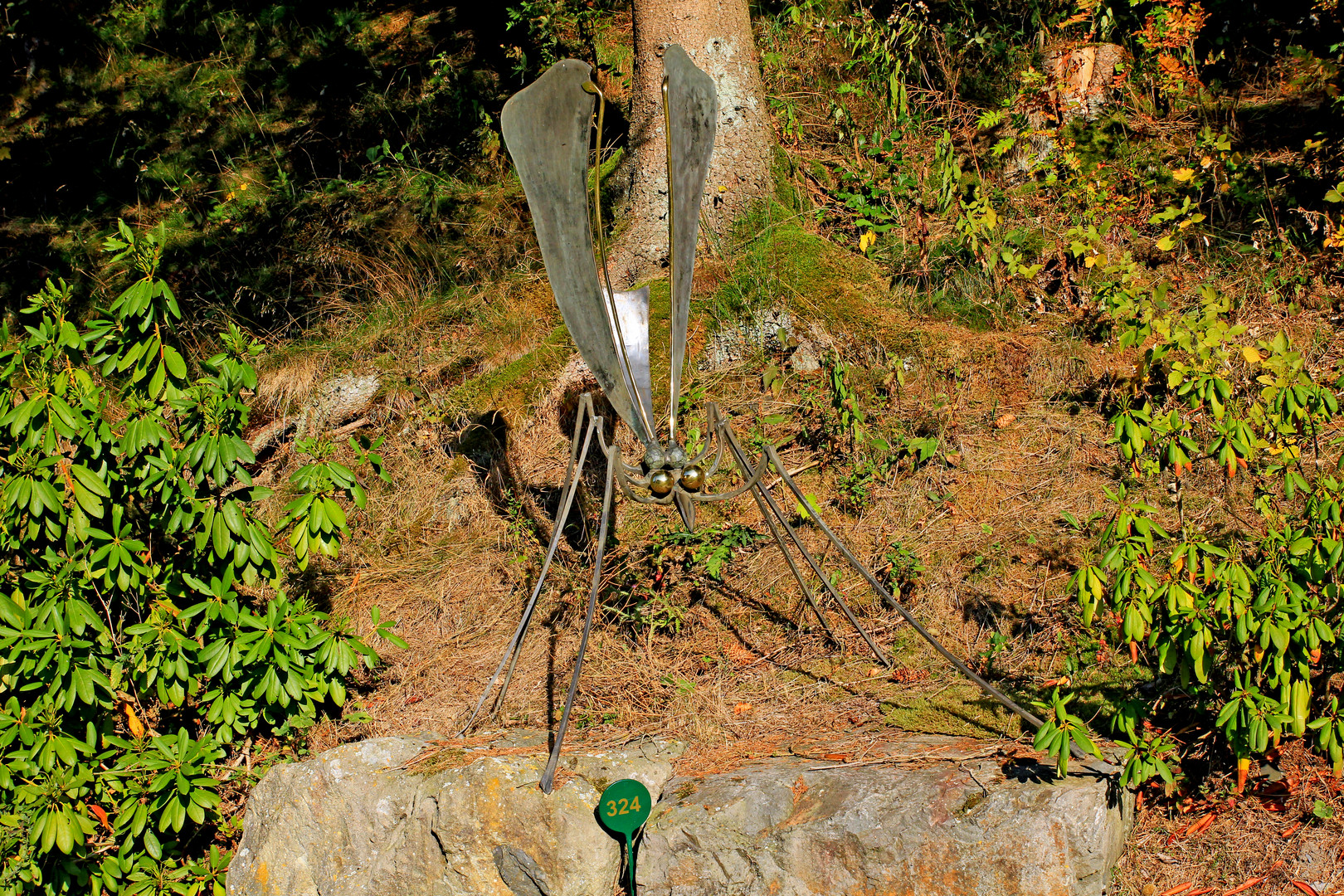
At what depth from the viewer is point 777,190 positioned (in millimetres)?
5379

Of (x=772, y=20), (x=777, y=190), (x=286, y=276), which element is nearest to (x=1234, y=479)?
(x=777, y=190)

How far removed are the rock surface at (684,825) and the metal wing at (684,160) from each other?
3.80ft

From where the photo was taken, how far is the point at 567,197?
10.3 ft

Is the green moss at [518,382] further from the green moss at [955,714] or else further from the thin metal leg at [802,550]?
the green moss at [955,714]

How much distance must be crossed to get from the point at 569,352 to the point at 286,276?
2.03 m

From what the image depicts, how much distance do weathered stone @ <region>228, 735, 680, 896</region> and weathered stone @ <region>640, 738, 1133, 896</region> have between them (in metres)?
0.22

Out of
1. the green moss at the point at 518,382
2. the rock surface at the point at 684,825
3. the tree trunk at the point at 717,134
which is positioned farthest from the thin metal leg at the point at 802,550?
the tree trunk at the point at 717,134

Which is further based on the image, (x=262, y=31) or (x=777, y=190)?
(x=262, y=31)

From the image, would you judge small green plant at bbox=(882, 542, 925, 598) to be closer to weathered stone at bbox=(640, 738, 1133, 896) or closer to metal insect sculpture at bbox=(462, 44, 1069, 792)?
metal insect sculpture at bbox=(462, 44, 1069, 792)

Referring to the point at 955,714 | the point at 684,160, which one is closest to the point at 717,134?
the point at 684,160

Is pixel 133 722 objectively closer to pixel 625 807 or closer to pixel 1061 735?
pixel 625 807

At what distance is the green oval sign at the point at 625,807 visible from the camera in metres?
3.03

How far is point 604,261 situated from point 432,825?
1816 millimetres

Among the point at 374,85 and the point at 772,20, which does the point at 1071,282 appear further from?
the point at 374,85
